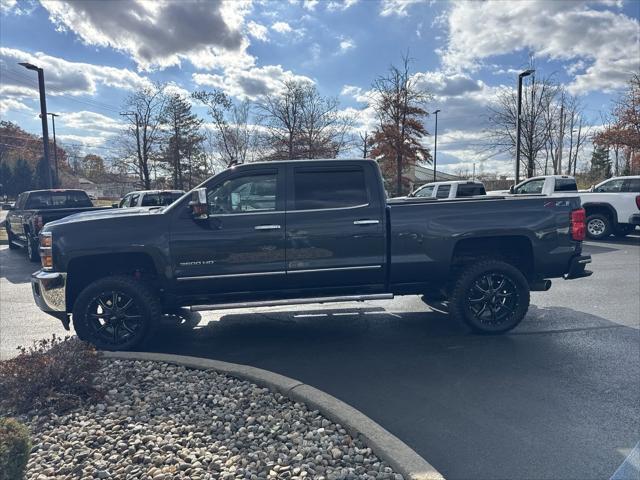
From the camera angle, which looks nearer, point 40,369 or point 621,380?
point 40,369

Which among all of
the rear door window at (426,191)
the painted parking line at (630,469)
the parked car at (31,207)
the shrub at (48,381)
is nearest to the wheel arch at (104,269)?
the shrub at (48,381)

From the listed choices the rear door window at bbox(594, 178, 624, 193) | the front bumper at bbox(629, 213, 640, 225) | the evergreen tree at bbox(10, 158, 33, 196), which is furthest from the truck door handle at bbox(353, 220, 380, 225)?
the evergreen tree at bbox(10, 158, 33, 196)

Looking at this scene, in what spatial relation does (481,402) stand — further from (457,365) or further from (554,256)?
(554,256)

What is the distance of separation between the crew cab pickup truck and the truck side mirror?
18mm

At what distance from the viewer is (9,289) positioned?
28.7 ft

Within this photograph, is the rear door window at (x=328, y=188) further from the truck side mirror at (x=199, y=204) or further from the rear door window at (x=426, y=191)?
the rear door window at (x=426, y=191)

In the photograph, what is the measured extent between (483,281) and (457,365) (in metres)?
1.29

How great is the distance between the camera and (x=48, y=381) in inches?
139

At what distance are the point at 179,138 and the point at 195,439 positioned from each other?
30940 millimetres

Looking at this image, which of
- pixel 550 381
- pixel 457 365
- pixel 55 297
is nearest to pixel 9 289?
pixel 55 297

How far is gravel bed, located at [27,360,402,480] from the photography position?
2.71 metres

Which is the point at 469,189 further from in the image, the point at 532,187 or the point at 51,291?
the point at 51,291

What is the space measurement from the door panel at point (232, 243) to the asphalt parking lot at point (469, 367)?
2.62 ft

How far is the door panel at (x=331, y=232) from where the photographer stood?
205 inches
